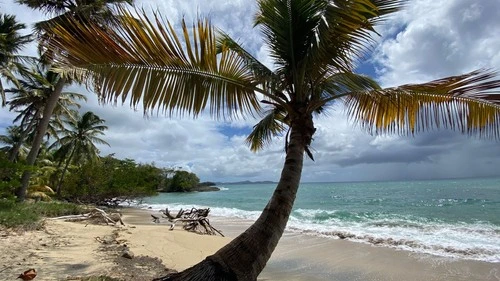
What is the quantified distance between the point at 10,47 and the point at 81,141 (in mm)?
15917

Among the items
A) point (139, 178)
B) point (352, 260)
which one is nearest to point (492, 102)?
point (352, 260)

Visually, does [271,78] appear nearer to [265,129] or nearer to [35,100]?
[265,129]

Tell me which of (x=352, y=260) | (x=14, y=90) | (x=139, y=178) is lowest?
(x=352, y=260)

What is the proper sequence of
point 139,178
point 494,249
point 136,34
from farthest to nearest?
point 139,178, point 494,249, point 136,34

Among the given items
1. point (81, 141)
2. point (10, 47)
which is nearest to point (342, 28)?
point (10, 47)

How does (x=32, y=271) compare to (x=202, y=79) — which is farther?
(x=32, y=271)

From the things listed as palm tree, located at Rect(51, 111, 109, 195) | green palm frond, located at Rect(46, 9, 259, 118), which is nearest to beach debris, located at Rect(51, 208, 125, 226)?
green palm frond, located at Rect(46, 9, 259, 118)

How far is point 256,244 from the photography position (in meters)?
3.76

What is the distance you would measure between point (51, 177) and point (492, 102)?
40284 mm

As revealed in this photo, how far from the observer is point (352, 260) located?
10.7 metres

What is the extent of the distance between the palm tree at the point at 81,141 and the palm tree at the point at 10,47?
1426 cm

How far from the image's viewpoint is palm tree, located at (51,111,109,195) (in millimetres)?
32906

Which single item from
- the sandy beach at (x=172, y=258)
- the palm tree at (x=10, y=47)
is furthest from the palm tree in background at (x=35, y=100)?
the sandy beach at (x=172, y=258)

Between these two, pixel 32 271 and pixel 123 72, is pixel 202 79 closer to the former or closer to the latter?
pixel 123 72
